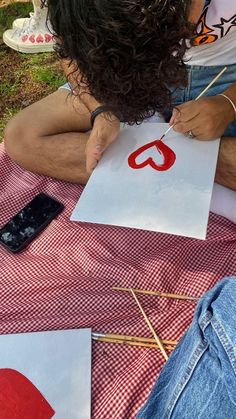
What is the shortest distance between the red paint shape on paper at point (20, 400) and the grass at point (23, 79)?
1123 millimetres

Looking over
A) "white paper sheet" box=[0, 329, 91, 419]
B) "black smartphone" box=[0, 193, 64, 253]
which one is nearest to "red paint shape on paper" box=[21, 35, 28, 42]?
"black smartphone" box=[0, 193, 64, 253]

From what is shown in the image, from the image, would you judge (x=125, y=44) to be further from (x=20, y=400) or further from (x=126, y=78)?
(x=20, y=400)

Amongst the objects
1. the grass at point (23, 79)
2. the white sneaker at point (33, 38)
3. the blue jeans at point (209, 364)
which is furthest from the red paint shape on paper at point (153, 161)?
the white sneaker at point (33, 38)

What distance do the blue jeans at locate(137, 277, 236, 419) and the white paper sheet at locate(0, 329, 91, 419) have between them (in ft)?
0.99

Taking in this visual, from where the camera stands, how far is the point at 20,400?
3.49 feet

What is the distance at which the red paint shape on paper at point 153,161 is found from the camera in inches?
51.2

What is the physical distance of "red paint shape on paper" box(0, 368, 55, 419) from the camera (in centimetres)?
104

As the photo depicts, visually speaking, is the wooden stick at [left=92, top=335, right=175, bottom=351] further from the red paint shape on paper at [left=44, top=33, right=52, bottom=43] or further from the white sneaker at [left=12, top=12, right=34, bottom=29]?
the white sneaker at [left=12, top=12, right=34, bottom=29]

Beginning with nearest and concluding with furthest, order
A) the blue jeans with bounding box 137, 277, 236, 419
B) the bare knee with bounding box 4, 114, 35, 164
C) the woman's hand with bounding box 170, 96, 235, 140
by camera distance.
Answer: the blue jeans with bounding box 137, 277, 236, 419 < the woman's hand with bounding box 170, 96, 235, 140 < the bare knee with bounding box 4, 114, 35, 164

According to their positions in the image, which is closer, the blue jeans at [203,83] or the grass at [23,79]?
the blue jeans at [203,83]

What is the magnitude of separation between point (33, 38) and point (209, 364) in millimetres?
1912

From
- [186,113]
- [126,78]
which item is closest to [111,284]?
[186,113]

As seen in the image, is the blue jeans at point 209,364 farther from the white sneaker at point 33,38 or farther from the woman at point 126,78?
the white sneaker at point 33,38

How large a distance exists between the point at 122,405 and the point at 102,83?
0.64 m
